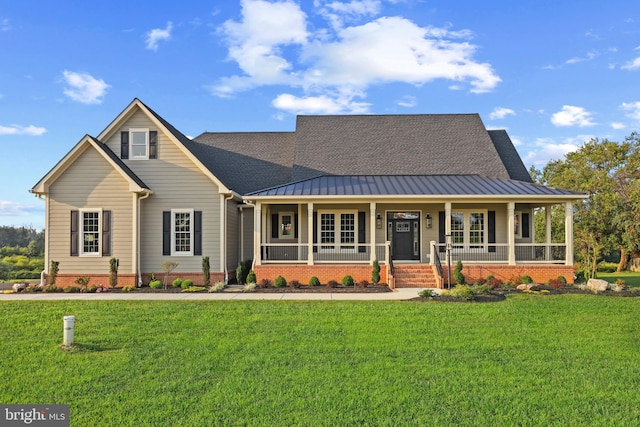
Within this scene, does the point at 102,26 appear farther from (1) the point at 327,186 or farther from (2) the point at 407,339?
(2) the point at 407,339

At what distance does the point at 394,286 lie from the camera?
51.6 ft

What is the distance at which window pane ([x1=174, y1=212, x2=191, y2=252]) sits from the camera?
17156 mm

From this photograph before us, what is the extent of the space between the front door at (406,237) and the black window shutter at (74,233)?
1268 cm

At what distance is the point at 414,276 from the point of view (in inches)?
653

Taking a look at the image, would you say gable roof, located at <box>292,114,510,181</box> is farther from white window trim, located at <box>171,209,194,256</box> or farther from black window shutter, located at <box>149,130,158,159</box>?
black window shutter, located at <box>149,130,158,159</box>

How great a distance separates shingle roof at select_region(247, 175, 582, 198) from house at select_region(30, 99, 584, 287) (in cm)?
5

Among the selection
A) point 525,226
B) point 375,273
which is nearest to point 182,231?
point 375,273

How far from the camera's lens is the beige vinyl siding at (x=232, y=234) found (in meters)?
17.6

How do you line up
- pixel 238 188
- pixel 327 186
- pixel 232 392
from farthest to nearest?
pixel 238 188 → pixel 327 186 → pixel 232 392

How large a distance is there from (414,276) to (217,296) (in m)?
7.39

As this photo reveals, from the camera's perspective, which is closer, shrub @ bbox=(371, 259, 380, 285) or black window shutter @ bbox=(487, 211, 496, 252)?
shrub @ bbox=(371, 259, 380, 285)

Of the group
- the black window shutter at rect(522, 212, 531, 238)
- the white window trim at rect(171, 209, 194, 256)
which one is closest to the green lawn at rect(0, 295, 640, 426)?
the white window trim at rect(171, 209, 194, 256)

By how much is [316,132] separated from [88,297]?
1320 centimetres

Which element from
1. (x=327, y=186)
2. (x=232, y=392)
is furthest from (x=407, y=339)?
(x=327, y=186)
